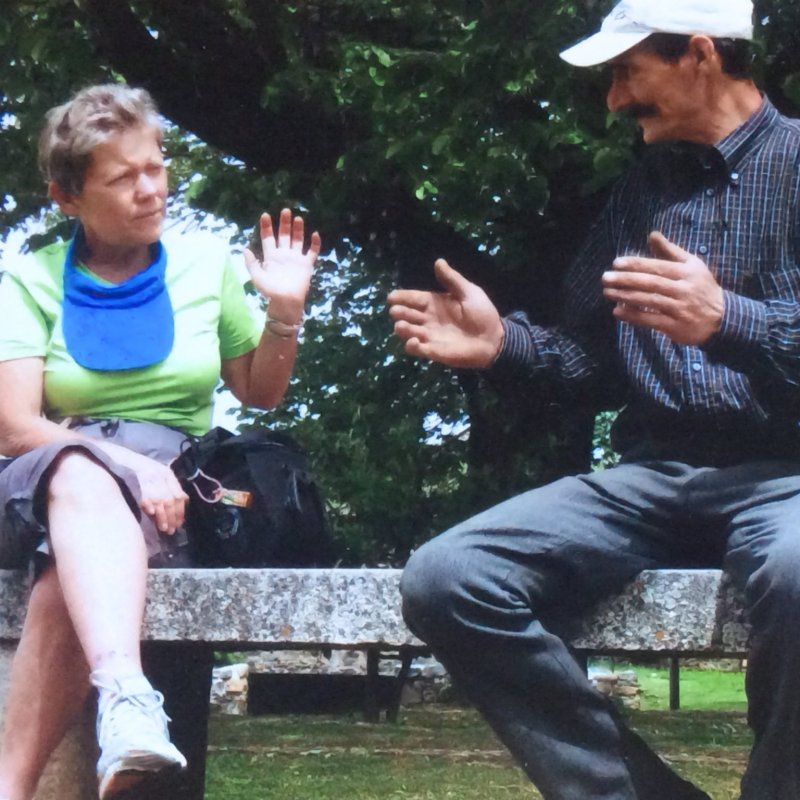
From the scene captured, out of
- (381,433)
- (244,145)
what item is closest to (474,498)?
(381,433)

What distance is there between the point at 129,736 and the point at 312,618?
573 mm

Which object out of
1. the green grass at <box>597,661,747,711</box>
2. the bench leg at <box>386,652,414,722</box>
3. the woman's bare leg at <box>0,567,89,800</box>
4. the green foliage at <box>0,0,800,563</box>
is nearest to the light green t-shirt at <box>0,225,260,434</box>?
the woman's bare leg at <box>0,567,89,800</box>

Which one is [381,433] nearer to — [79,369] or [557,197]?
[557,197]

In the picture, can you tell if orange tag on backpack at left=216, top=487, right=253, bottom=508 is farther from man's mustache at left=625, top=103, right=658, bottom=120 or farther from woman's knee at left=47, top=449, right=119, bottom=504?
man's mustache at left=625, top=103, right=658, bottom=120

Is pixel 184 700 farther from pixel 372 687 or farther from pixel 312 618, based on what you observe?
pixel 372 687

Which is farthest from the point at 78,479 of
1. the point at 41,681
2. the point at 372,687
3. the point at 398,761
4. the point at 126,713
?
the point at 372,687

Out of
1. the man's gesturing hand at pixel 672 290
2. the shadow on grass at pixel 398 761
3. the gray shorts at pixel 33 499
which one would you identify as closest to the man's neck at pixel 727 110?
the man's gesturing hand at pixel 672 290

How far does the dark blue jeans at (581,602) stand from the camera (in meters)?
2.79

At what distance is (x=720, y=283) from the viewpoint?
10.4 feet

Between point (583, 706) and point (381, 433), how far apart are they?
9.25 m

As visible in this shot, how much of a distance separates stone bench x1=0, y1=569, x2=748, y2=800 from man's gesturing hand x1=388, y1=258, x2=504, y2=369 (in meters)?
0.46

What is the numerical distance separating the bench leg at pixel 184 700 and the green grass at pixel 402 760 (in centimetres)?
206

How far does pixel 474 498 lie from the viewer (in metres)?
10.4

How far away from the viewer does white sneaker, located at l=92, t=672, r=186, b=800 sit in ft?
9.25
